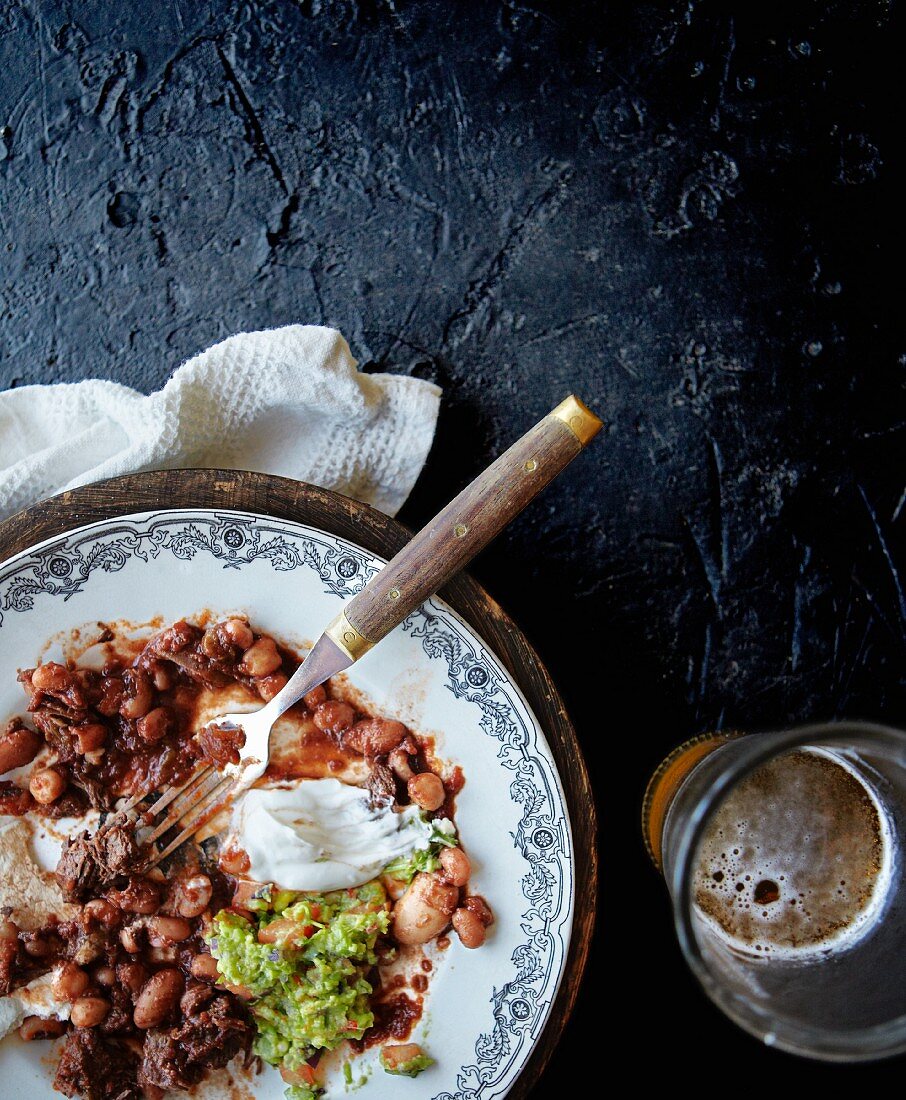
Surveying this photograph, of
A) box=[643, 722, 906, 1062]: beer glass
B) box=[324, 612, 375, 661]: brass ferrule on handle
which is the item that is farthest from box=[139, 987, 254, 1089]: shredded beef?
box=[643, 722, 906, 1062]: beer glass

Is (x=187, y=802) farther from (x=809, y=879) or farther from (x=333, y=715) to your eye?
(x=809, y=879)

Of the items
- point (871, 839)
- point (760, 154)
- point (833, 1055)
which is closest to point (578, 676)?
point (871, 839)

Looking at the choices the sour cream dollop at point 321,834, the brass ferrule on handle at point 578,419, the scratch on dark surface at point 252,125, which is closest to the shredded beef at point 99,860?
the sour cream dollop at point 321,834

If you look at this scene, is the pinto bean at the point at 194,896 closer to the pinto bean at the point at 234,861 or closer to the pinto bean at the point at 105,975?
the pinto bean at the point at 234,861

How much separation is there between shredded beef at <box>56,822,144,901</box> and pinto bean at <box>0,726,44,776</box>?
23 cm

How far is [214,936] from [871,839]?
147 centimetres

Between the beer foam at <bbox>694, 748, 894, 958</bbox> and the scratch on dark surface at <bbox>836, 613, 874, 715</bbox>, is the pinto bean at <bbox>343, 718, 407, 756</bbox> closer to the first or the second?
the beer foam at <bbox>694, 748, 894, 958</bbox>

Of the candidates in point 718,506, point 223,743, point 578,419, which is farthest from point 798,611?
point 223,743

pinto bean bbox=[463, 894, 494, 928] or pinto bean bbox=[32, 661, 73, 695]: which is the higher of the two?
pinto bean bbox=[32, 661, 73, 695]

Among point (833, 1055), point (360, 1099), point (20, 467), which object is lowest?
point (360, 1099)

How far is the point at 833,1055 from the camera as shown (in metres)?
1.60

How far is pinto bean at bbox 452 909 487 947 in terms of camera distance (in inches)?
76.2

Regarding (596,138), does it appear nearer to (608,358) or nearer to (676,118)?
(676,118)

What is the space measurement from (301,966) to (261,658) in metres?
0.70
